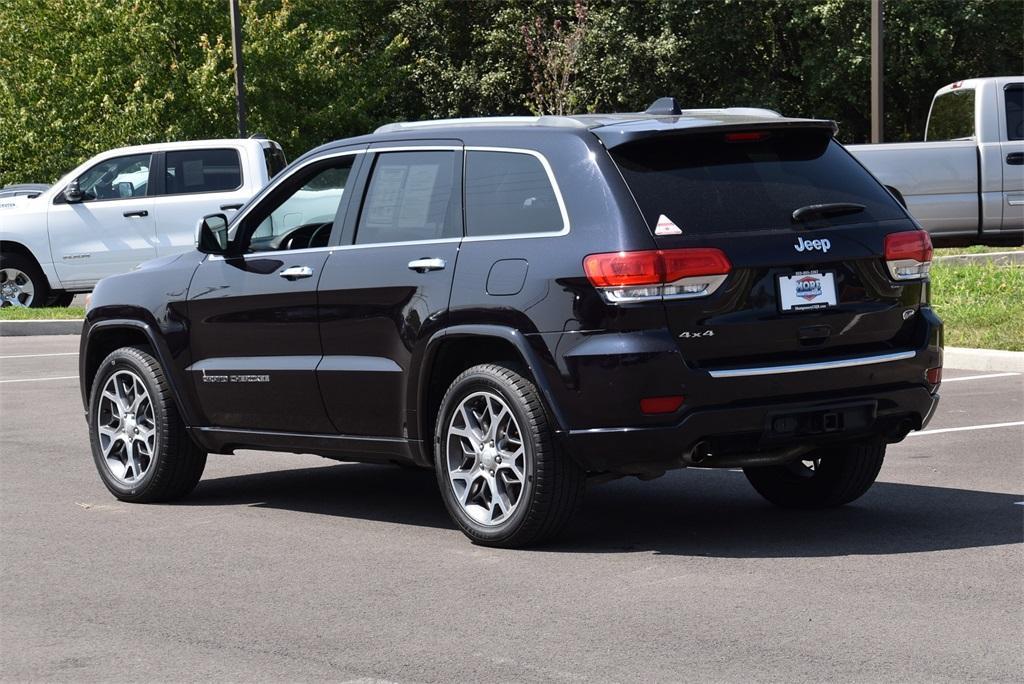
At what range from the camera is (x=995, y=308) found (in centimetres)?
1473

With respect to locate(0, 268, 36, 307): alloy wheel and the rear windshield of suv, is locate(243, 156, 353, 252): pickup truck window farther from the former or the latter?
locate(0, 268, 36, 307): alloy wheel

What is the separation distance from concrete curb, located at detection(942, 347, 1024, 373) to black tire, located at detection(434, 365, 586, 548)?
703cm

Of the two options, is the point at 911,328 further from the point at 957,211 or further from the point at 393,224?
the point at 957,211

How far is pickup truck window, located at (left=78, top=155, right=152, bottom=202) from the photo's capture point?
20375 mm

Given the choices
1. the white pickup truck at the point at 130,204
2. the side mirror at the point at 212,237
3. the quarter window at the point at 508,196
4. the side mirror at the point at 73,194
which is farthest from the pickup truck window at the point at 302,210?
the side mirror at the point at 73,194

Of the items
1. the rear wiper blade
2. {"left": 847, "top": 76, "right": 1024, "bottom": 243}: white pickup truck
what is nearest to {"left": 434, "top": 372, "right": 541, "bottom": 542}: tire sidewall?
the rear wiper blade

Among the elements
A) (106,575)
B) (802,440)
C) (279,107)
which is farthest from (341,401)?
(279,107)

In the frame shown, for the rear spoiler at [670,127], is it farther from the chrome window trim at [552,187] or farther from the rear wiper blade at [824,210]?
the rear wiper blade at [824,210]

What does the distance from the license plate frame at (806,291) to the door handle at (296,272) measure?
2.25 meters

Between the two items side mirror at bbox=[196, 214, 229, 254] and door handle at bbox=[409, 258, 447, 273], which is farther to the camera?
side mirror at bbox=[196, 214, 229, 254]

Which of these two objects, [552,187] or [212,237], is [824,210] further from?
[212,237]

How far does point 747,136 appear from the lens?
7031 mm

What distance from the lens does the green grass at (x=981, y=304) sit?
45.0ft

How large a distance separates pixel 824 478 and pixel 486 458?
1770mm
